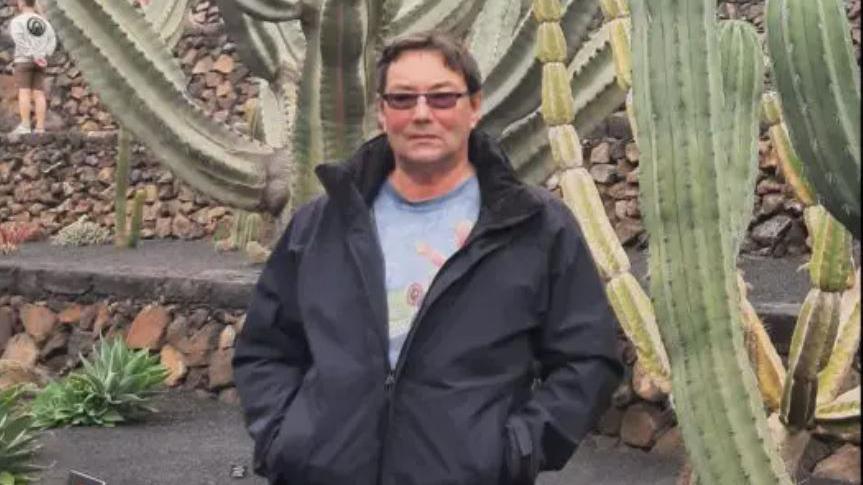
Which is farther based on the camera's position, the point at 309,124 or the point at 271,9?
the point at 309,124

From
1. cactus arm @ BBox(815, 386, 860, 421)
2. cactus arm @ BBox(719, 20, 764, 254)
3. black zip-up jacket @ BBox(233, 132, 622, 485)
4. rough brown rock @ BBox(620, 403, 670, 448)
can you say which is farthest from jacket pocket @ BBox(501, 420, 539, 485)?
rough brown rock @ BBox(620, 403, 670, 448)

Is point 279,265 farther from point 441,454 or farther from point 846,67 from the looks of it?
point 846,67

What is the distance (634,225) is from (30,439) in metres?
4.18

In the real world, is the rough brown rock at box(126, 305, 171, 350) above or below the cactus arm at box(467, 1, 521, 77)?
below

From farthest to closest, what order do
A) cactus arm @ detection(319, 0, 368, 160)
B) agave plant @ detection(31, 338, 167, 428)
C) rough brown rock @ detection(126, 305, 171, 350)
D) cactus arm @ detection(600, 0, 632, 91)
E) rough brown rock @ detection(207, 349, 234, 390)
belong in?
rough brown rock @ detection(126, 305, 171, 350)
rough brown rock @ detection(207, 349, 234, 390)
agave plant @ detection(31, 338, 167, 428)
cactus arm @ detection(319, 0, 368, 160)
cactus arm @ detection(600, 0, 632, 91)

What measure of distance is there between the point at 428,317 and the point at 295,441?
0.33m

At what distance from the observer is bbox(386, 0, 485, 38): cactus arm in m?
6.09

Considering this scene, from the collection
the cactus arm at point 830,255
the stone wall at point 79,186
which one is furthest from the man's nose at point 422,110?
the stone wall at point 79,186

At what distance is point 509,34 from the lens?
656 centimetres

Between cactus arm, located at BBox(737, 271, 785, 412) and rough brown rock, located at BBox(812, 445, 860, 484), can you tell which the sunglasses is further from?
rough brown rock, located at BBox(812, 445, 860, 484)

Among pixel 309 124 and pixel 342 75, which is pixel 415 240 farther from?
pixel 309 124

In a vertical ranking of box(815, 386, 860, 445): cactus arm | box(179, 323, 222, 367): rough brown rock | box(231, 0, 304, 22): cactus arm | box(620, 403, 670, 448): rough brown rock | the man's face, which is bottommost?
box(179, 323, 222, 367): rough brown rock

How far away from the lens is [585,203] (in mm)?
4871

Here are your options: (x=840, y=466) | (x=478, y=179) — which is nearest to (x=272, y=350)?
(x=478, y=179)
